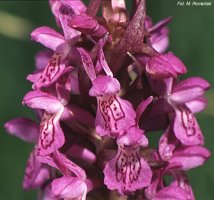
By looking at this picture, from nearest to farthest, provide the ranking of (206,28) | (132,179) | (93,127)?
(132,179) → (93,127) → (206,28)

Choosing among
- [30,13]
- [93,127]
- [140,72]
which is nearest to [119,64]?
[140,72]

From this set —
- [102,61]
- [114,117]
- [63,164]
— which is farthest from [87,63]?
[63,164]

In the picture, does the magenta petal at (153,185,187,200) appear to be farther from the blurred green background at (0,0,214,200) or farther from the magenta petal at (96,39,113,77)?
the blurred green background at (0,0,214,200)

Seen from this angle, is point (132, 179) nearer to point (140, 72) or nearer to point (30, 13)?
point (140, 72)

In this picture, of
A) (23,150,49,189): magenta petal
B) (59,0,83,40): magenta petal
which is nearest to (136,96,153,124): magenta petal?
(59,0,83,40): magenta petal

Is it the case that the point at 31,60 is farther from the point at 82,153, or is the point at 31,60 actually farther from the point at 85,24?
the point at 85,24

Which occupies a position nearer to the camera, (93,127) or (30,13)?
(93,127)
